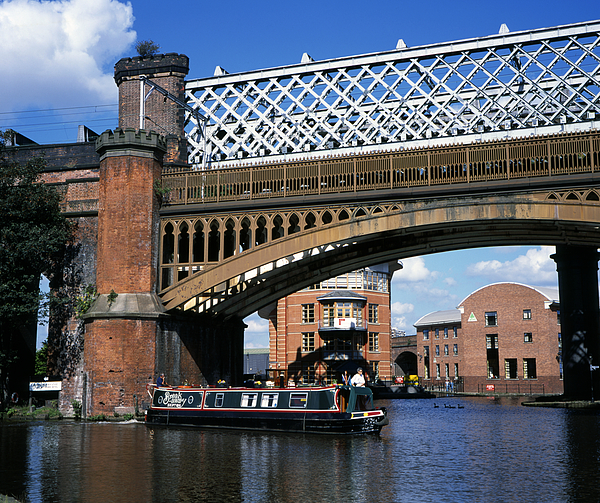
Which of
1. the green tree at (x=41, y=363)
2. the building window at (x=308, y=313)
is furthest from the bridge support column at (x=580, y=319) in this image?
the green tree at (x=41, y=363)

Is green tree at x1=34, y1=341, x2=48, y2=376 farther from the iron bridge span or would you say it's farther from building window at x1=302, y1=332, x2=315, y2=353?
the iron bridge span

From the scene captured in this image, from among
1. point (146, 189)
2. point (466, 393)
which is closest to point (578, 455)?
point (146, 189)

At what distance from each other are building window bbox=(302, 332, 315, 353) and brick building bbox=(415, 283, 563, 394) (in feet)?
62.2

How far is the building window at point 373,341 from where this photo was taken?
7094 centimetres

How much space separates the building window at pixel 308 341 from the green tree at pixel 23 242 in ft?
127

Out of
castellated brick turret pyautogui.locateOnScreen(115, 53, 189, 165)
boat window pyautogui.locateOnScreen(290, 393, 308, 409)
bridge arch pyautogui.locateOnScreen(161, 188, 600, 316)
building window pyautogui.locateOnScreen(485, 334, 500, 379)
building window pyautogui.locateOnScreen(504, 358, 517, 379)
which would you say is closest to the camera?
boat window pyautogui.locateOnScreen(290, 393, 308, 409)

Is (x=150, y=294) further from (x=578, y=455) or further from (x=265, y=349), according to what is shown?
(x=265, y=349)

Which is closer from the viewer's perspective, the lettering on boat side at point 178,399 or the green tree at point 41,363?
the lettering on boat side at point 178,399

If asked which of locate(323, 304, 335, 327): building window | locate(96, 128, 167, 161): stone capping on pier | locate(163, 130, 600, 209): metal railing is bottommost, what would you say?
locate(323, 304, 335, 327): building window

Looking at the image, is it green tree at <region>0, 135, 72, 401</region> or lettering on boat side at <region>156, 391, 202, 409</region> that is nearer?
lettering on boat side at <region>156, 391, 202, 409</region>

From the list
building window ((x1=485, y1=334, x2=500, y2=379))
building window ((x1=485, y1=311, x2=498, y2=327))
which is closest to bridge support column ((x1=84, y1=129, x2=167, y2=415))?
building window ((x1=485, y1=311, x2=498, y2=327))

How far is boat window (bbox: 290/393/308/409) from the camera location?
77.6 feet

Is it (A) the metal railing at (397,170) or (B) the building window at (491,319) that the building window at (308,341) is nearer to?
(B) the building window at (491,319)

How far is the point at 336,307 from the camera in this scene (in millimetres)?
68062
